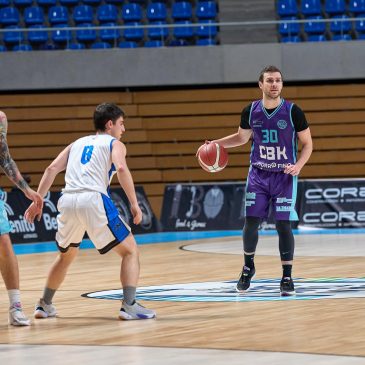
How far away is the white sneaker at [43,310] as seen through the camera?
24.8ft

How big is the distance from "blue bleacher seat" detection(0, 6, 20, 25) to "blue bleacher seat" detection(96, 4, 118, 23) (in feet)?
5.92

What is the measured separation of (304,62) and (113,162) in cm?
1580

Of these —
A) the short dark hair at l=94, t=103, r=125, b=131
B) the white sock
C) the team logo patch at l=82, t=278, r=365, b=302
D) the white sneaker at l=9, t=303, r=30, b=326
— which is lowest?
the team logo patch at l=82, t=278, r=365, b=302

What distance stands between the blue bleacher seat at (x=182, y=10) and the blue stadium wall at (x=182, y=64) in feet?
4.17

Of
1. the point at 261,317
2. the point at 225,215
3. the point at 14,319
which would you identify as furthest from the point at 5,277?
the point at 225,215

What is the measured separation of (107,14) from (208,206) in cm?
571

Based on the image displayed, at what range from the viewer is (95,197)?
730 centimetres

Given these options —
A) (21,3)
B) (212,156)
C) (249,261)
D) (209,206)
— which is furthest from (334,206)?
(249,261)

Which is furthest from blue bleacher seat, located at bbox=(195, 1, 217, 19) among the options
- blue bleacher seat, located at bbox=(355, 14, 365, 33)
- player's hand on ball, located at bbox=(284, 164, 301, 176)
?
player's hand on ball, located at bbox=(284, 164, 301, 176)

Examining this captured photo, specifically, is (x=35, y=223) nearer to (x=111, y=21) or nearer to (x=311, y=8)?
→ (x=111, y=21)

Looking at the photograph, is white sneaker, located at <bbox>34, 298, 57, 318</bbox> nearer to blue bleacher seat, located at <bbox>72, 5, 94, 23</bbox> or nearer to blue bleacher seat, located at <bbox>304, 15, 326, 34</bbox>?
blue bleacher seat, located at <bbox>304, 15, 326, 34</bbox>

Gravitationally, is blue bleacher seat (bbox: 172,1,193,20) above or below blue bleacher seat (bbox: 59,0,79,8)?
below

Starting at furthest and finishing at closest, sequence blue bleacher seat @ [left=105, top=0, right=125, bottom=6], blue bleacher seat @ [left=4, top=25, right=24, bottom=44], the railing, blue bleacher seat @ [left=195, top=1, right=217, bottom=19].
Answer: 1. blue bleacher seat @ [left=105, top=0, right=125, bottom=6]
2. blue bleacher seat @ [left=195, top=1, right=217, bottom=19]
3. blue bleacher seat @ [left=4, top=25, right=24, bottom=44]
4. the railing

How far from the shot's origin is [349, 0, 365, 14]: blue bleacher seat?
23344mm
